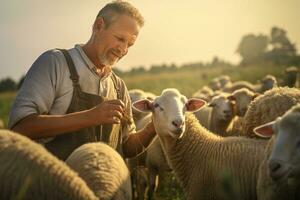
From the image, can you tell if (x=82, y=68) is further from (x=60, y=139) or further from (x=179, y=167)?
(x=179, y=167)

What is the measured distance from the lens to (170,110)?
18.9 ft

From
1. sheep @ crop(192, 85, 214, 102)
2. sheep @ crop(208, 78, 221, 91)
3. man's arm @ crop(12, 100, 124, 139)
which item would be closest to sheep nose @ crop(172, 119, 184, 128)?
man's arm @ crop(12, 100, 124, 139)

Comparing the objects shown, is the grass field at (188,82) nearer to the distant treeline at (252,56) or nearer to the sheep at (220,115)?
the distant treeline at (252,56)

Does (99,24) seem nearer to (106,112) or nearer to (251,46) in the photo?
(106,112)

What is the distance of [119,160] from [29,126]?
87 centimetres

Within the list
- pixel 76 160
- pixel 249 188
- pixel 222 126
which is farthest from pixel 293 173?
pixel 222 126

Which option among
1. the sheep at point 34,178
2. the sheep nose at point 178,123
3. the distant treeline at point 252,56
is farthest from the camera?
the distant treeline at point 252,56

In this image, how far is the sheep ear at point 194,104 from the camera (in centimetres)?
606

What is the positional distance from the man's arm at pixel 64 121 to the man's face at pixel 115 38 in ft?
2.36

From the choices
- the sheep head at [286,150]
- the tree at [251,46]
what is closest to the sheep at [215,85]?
the sheep head at [286,150]

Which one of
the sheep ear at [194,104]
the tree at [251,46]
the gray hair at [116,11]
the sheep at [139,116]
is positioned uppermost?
the gray hair at [116,11]

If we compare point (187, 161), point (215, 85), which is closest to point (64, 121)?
point (187, 161)

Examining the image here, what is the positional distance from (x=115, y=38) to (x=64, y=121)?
1074 millimetres

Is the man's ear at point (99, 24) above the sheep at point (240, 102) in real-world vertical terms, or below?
above
